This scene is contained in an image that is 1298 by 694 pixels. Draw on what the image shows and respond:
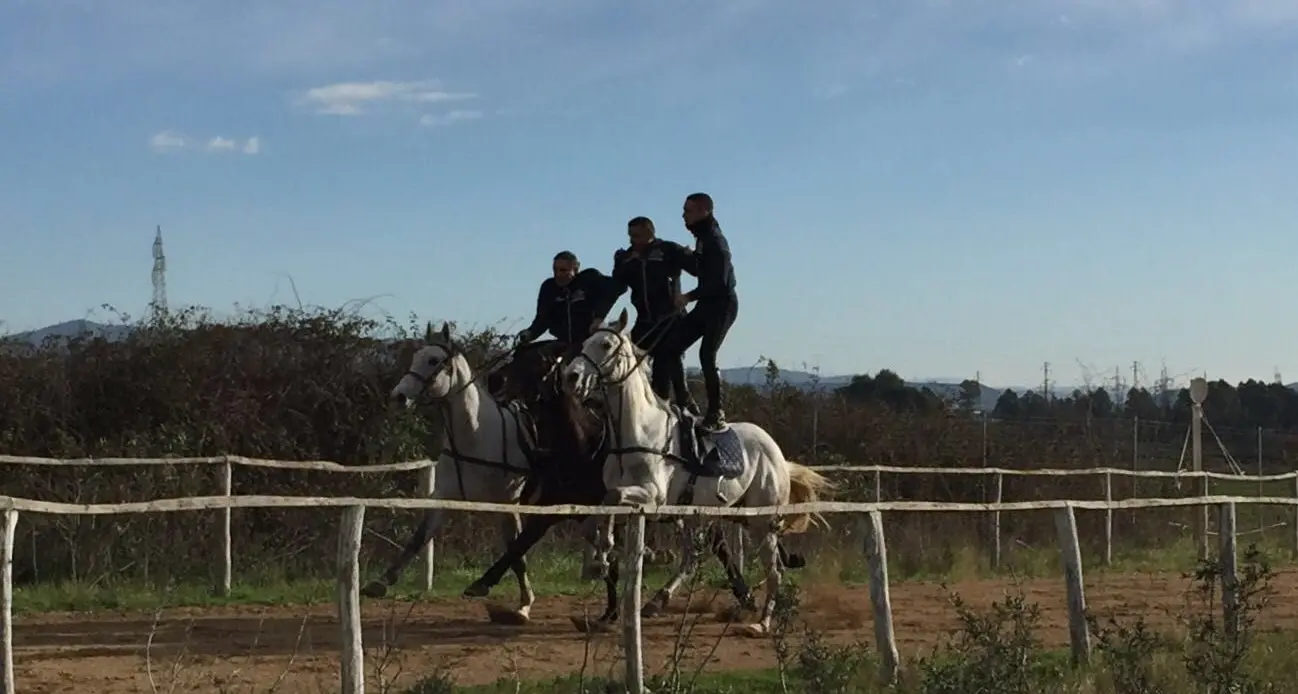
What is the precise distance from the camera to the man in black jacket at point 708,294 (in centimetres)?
1190

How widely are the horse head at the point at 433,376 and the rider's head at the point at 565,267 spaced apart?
54.3 inches

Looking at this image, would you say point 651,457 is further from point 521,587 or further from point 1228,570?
point 1228,570

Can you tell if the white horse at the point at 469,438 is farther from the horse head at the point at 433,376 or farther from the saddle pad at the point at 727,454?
the saddle pad at the point at 727,454

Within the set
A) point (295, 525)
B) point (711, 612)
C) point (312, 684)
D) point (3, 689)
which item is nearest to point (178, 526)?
point (295, 525)

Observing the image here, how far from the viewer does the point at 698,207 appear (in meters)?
11.9

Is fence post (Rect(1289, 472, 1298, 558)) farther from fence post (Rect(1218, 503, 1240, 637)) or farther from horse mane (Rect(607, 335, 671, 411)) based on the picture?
horse mane (Rect(607, 335, 671, 411))

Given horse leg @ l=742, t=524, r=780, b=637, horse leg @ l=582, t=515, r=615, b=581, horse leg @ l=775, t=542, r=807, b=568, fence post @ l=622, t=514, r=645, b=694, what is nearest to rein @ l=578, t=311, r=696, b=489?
horse leg @ l=582, t=515, r=615, b=581

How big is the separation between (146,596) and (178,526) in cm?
204

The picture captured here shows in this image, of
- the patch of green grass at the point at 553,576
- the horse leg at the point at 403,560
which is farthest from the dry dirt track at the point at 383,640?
the patch of green grass at the point at 553,576

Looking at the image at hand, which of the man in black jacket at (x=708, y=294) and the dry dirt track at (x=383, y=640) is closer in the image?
the dry dirt track at (x=383, y=640)

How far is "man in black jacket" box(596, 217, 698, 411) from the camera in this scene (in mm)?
12336

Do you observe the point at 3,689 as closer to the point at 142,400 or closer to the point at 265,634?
the point at 265,634

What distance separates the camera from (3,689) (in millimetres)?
5977

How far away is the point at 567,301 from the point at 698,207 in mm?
1736
